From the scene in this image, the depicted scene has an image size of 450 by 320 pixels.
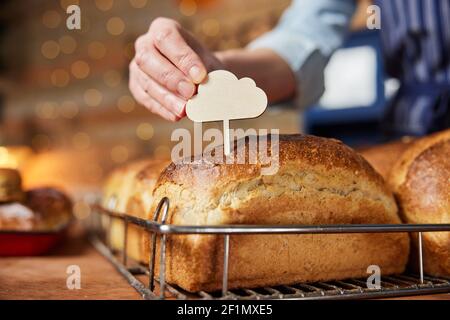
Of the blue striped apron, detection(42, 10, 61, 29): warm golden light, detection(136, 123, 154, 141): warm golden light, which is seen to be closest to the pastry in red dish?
the blue striped apron

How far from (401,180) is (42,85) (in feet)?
16.0

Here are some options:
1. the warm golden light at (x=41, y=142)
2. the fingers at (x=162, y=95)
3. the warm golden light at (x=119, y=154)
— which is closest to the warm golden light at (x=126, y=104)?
the warm golden light at (x=119, y=154)

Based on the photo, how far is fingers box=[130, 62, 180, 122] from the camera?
1.04 metres

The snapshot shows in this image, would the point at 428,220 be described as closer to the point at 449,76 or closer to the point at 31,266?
the point at 449,76

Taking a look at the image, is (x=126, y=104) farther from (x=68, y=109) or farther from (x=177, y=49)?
(x=177, y=49)

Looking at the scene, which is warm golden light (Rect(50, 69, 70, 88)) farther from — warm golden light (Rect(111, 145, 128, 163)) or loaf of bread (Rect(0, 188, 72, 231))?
loaf of bread (Rect(0, 188, 72, 231))

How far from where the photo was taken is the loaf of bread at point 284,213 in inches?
33.2

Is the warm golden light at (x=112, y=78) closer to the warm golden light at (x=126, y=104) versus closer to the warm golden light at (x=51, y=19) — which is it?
the warm golden light at (x=126, y=104)

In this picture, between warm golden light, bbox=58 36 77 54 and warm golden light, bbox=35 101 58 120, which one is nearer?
warm golden light, bbox=58 36 77 54

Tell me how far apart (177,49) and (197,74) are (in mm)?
123

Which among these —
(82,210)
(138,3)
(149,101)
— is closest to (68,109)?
(138,3)

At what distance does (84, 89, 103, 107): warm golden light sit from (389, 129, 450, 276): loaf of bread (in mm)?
4017

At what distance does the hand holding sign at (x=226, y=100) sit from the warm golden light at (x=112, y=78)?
12.9ft
